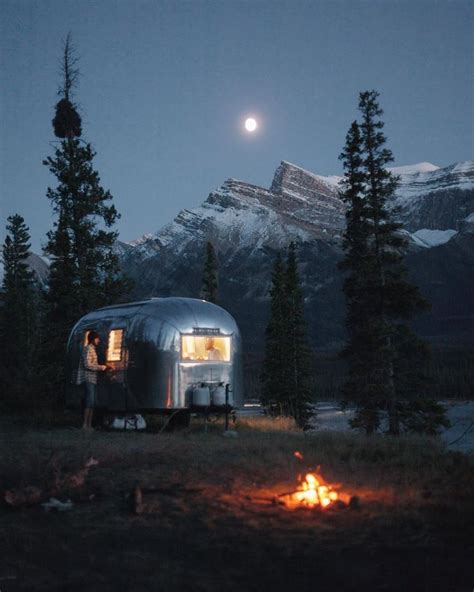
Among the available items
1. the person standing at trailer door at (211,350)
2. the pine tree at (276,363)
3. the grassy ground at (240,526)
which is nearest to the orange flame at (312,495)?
the grassy ground at (240,526)

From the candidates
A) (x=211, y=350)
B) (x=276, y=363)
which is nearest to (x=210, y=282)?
(x=276, y=363)

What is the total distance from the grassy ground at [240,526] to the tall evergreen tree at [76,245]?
17.6 m

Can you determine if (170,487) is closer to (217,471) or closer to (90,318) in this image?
(217,471)

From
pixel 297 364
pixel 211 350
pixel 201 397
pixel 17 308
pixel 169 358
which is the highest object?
pixel 17 308

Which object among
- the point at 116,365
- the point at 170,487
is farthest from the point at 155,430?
the point at 170,487

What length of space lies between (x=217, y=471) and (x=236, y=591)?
4751 millimetres

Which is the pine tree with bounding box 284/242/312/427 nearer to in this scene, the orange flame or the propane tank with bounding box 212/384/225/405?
the propane tank with bounding box 212/384/225/405

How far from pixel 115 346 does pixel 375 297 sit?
14.1 meters

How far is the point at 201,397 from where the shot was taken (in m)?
16.6

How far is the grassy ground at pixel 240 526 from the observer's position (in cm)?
561

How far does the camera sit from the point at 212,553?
6.22 metres

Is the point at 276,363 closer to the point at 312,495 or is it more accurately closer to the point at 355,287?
the point at 355,287

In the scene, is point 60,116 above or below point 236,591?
above

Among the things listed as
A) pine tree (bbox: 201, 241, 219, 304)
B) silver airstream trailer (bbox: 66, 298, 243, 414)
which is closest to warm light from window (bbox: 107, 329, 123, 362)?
silver airstream trailer (bbox: 66, 298, 243, 414)
